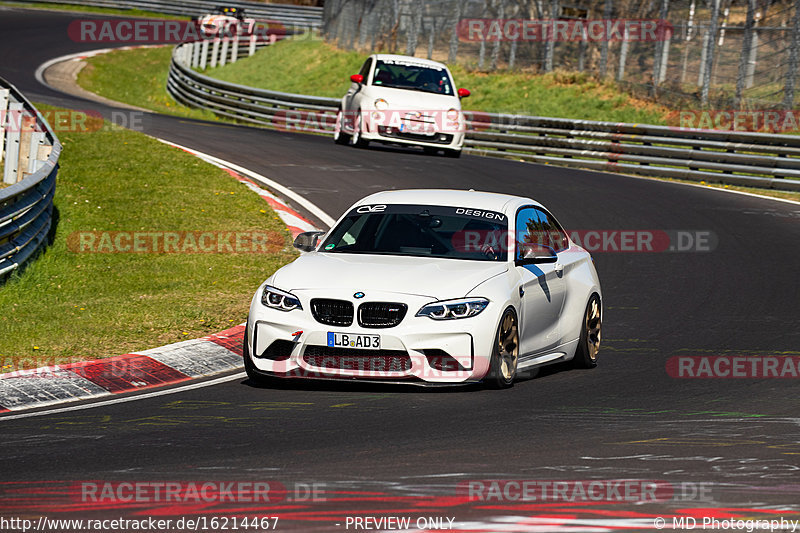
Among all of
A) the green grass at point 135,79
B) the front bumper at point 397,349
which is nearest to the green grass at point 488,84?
the green grass at point 135,79

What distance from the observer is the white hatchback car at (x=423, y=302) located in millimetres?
8445

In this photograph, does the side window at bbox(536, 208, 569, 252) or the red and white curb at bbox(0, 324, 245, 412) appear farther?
the side window at bbox(536, 208, 569, 252)

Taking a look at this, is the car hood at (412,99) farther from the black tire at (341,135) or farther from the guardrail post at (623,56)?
the guardrail post at (623,56)

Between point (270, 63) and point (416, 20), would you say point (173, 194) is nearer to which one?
point (416, 20)

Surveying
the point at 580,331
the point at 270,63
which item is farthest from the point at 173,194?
the point at 270,63

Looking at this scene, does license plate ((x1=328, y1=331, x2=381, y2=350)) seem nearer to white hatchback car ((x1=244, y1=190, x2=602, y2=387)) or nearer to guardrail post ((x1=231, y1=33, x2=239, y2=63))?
white hatchback car ((x1=244, y1=190, x2=602, y2=387))

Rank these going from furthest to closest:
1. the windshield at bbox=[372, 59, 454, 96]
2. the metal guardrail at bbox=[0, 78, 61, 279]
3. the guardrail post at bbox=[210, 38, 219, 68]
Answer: the guardrail post at bbox=[210, 38, 219, 68], the windshield at bbox=[372, 59, 454, 96], the metal guardrail at bbox=[0, 78, 61, 279]

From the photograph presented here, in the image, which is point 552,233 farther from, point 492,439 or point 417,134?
point 417,134

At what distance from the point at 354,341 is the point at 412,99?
53.1 feet

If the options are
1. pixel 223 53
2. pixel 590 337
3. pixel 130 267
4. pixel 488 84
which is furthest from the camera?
pixel 223 53

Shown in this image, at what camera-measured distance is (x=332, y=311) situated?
28.1 feet

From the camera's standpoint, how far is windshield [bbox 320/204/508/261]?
31.4 feet

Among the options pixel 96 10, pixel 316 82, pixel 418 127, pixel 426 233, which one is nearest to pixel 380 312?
pixel 426 233

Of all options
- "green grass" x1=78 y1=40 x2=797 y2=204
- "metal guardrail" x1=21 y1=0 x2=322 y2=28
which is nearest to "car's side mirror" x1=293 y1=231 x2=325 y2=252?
"green grass" x1=78 y1=40 x2=797 y2=204
